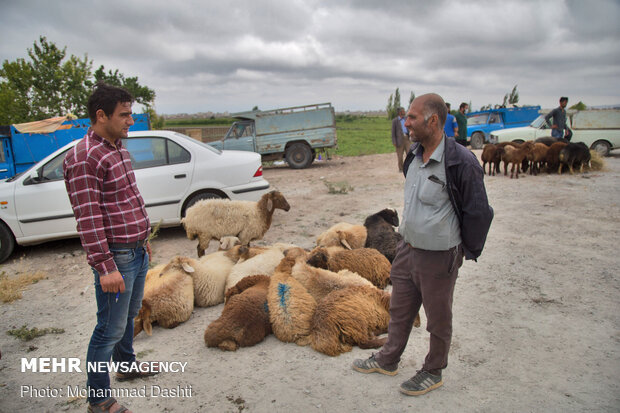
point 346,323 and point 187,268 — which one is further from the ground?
point 187,268

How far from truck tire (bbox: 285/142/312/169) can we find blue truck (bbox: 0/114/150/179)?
751 centimetres

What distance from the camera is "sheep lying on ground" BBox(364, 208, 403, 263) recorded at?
18.3ft

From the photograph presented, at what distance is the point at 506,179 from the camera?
39.3 ft

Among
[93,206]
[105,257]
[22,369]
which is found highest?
[93,206]

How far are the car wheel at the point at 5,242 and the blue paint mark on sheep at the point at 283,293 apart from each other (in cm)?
531

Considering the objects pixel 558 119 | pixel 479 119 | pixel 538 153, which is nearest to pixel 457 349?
pixel 538 153

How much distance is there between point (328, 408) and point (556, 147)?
12.6 metres

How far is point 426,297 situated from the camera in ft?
8.61

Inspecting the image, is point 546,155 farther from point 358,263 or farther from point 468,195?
point 468,195

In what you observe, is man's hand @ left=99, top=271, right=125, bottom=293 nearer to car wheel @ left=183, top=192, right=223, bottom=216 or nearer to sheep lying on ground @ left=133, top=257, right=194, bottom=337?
sheep lying on ground @ left=133, top=257, right=194, bottom=337

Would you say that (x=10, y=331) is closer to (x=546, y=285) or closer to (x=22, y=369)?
(x=22, y=369)

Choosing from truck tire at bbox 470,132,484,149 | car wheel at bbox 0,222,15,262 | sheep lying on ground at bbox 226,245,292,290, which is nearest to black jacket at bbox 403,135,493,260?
sheep lying on ground at bbox 226,245,292,290

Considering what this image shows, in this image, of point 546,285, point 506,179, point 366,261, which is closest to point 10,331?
point 366,261

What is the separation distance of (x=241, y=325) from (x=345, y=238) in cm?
250
